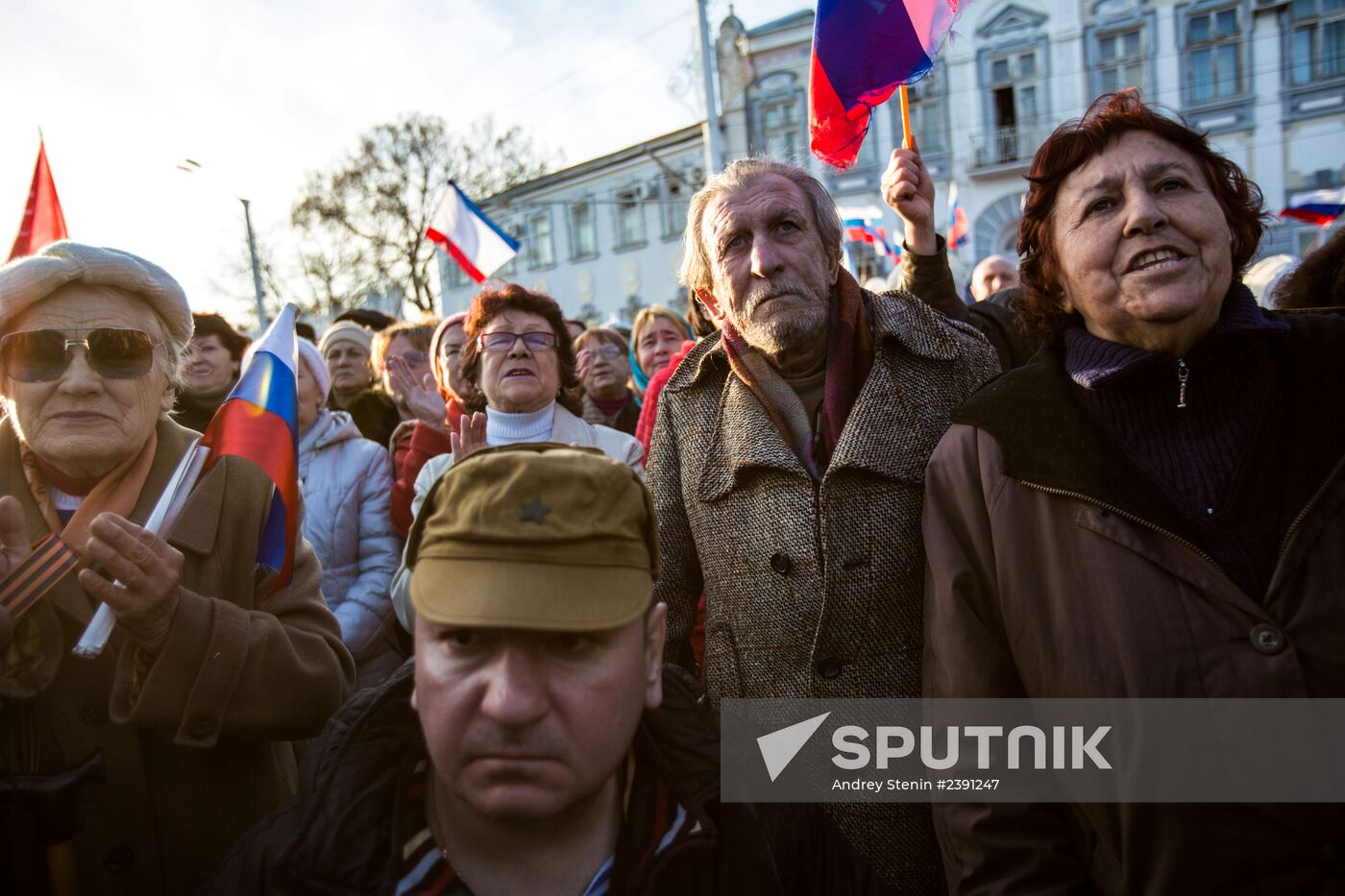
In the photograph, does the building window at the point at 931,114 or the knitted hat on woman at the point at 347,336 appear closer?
the knitted hat on woman at the point at 347,336

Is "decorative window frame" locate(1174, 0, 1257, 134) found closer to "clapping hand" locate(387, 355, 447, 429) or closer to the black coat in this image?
"clapping hand" locate(387, 355, 447, 429)

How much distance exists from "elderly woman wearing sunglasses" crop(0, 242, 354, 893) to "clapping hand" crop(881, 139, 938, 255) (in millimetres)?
1961

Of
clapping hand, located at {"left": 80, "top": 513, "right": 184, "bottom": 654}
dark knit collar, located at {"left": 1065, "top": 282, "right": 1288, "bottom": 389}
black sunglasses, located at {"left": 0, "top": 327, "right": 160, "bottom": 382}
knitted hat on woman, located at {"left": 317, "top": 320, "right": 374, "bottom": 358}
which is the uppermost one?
knitted hat on woman, located at {"left": 317, "top": 320, "right": 374, "bottom": 358}

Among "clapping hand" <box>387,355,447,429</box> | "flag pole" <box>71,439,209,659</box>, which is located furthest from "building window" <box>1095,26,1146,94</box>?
"flag pole" <box>71,439,209,659</box>

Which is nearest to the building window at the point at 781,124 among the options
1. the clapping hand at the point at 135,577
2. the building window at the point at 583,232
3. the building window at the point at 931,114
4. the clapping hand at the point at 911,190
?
the building window at the point at 931,114

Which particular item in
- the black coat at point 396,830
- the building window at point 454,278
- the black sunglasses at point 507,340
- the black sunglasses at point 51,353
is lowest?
the black coat at point 396,830

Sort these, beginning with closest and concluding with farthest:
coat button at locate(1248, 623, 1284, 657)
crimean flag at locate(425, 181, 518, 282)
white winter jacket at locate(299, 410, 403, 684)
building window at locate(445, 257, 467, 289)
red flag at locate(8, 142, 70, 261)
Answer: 1. coat button at locate(1248, 623, 1284, 657)
2. white winter jacket at locate(299, 410, 403, 684)
3. red flag at locate(8, 142, 70, 261)
4. crimean flag at locate(425, 181, 518, 282)
5. building window at locate(445, 257, 467, 289)

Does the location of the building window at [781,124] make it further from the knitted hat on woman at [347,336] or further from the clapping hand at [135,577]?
the clapping hand at [135,577]

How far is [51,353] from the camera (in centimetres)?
192

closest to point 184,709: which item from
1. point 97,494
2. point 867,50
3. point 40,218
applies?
point 97,494

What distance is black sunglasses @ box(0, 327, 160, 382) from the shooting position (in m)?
1.91

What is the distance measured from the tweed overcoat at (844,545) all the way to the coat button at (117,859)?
130 centimetres

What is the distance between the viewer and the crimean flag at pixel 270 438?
7.00 feet

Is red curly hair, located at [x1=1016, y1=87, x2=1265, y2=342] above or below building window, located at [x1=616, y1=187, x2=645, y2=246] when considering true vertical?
below
